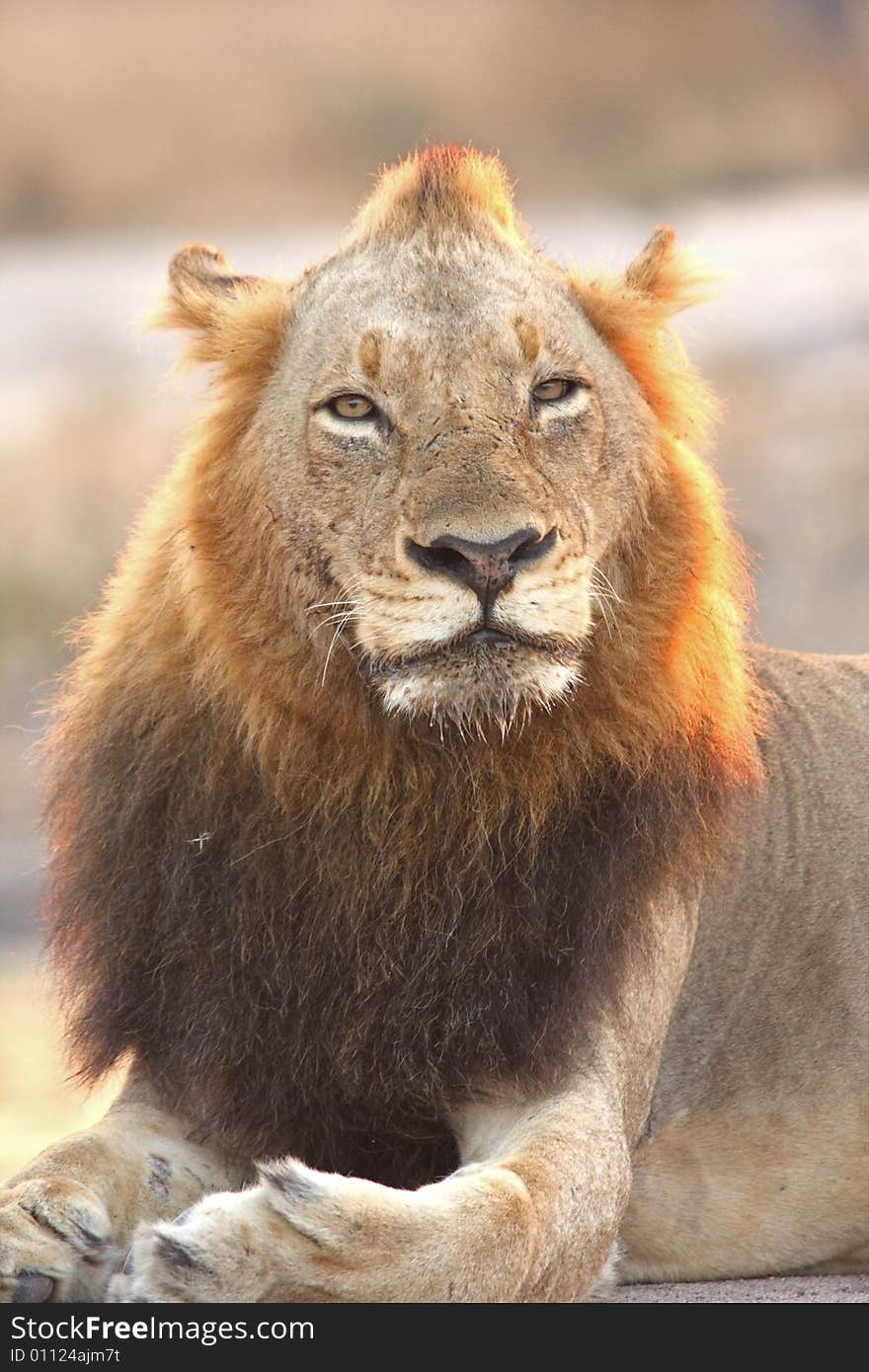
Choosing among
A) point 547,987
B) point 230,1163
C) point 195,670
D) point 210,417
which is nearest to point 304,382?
point 210,417

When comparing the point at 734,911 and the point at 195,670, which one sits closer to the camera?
the point at 195,670

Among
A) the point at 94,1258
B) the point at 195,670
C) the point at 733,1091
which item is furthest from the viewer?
the point at 733,1091

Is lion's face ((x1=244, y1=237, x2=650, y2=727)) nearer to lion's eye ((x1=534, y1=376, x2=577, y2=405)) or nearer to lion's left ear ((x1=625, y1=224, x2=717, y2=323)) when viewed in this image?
lion's eye ((x1=534, y1=376, x2=577, y2=405))

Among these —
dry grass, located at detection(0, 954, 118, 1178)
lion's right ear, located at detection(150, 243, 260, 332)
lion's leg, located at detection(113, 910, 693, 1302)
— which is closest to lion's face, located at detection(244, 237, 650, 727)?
lion's right ear, located at detection(150, 243, 260, 332)

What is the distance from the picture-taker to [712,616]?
178 inches

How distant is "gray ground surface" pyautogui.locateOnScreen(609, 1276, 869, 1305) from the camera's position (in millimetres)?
4402

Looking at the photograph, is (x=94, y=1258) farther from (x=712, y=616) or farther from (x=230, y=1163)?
(x=712, y=616)

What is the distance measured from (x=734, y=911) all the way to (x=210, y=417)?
5.58 feet

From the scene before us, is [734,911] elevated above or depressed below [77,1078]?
above

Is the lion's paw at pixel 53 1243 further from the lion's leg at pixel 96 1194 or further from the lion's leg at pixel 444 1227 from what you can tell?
the lion's leg at pixel 444 1227

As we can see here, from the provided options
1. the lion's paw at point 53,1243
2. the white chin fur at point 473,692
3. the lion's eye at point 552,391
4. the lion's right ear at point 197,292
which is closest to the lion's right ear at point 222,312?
the lion's right ear at point 197,292

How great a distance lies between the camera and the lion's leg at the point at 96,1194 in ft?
13.3

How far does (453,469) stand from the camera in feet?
13.3

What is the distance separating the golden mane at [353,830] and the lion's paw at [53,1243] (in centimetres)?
34
